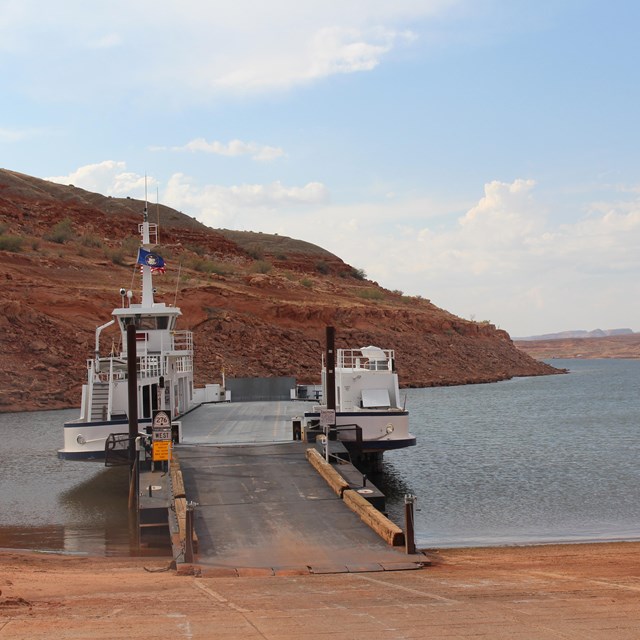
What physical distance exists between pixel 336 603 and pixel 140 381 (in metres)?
16.9

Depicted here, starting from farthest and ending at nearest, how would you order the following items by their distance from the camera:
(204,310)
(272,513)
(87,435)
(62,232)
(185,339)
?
(62,232)
(204,310)
(185,339)
(87,435)
(272,513)

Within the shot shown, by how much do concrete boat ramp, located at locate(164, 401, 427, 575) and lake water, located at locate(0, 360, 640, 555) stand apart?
7.97ft

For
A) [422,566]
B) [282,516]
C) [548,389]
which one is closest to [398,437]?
Answer: [282,516]

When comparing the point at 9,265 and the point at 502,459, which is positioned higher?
the point at 9,265

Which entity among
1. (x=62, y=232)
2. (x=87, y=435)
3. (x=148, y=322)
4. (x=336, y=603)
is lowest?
(x=336, y=603)

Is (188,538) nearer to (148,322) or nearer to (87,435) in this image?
(87,435)

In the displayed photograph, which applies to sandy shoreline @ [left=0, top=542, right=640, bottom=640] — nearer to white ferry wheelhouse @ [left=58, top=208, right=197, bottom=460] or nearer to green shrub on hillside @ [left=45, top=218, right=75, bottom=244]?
white ferry wheelhouse @ [left=58, top=208, right=197, bottom=460]

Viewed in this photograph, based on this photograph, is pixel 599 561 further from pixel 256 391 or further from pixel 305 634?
pixel 256 391

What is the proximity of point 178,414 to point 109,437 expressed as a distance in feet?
26.5

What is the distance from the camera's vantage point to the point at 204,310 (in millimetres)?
81125

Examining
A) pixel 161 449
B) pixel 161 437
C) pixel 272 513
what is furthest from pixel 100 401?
pixel 272 513

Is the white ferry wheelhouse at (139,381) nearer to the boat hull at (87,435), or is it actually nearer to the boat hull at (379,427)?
the boat hull at (87,435)

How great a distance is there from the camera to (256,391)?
143 ft

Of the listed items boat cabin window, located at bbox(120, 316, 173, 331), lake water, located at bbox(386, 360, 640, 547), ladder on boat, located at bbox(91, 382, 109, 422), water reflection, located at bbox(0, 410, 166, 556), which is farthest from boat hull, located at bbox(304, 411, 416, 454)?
boat cabin window, located at bbox(120, 316, 173, 331)
